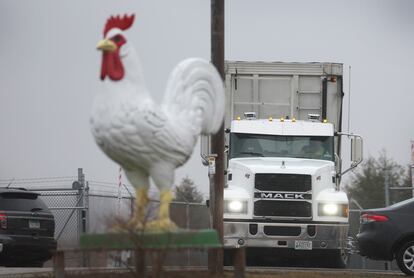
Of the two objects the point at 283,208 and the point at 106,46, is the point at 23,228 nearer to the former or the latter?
the point at 283,208

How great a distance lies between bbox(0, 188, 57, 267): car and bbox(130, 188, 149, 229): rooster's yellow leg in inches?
391

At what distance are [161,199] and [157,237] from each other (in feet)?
1.76

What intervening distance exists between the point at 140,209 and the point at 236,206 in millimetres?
9876

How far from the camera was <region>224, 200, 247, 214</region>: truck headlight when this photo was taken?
20891 mm

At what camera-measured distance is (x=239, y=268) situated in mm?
12516

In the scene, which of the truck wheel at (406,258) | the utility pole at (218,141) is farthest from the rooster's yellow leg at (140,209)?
the truck wheel at (406,258)

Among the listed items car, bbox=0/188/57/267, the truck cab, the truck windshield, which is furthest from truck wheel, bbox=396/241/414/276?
car, bbox=0/188/57/267

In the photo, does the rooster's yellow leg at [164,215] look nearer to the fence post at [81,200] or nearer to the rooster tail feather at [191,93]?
the rooster tail feather at [191,93]

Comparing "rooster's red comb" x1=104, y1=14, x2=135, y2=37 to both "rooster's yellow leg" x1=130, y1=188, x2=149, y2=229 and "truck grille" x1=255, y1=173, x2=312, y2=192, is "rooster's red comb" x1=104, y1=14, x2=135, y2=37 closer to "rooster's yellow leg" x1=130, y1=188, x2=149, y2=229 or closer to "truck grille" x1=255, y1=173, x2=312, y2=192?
"rooster's yellow leg" x1=130, y1=188, x2=149, y2=229

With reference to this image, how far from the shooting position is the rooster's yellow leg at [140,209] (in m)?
10.9

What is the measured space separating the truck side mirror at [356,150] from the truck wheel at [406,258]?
2.25 metres

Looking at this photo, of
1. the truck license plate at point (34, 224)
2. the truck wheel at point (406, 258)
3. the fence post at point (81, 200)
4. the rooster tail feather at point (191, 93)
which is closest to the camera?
the rooster tail feather at point (191, 93)

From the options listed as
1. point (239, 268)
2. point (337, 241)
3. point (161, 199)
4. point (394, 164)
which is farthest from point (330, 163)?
point (394, 164)

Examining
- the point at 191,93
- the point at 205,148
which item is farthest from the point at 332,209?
the point at 191,93
